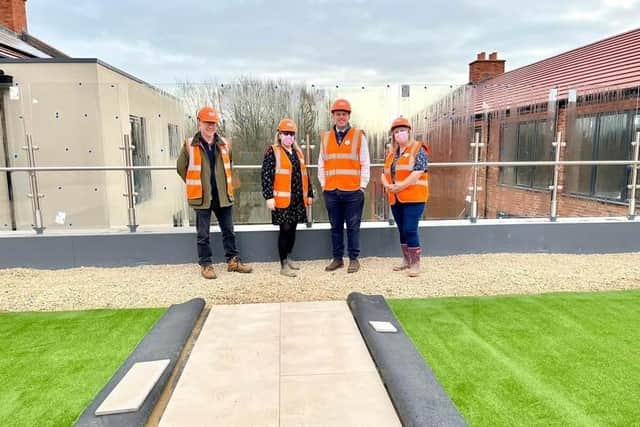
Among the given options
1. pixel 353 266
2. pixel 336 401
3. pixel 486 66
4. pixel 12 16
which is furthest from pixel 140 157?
pixel 486 66

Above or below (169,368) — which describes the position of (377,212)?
above

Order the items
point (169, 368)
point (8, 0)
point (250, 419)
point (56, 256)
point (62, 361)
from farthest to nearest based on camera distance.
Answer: point (8, 0), point (56, 256), point (62, 361), point (169, 368), point (250, 419)

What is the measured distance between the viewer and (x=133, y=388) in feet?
7.57

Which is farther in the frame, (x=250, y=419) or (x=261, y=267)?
(x=261, y=267)

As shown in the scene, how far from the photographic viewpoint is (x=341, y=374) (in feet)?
8.33

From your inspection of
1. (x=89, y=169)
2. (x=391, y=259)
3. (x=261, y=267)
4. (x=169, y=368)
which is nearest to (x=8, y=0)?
(x=89, y=169)

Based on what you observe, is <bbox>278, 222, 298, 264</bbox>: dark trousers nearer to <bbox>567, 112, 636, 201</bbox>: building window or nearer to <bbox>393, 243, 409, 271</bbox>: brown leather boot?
<bbox>393, 243, 409, 271</bbox>: brown leather boot

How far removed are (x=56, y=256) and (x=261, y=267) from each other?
233cm

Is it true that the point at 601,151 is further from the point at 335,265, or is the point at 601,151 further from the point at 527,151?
the point at 335,265

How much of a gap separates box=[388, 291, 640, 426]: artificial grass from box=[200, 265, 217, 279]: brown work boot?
76.4 inches

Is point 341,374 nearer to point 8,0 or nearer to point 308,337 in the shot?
point 308,337

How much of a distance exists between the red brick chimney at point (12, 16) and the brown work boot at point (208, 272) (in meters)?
11.3

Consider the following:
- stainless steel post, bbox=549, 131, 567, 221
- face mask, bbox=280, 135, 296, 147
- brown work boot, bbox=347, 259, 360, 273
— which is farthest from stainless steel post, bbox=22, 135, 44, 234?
stainless steel post, bbox=549, 131, 567, 221

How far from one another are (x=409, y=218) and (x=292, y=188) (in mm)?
1235
